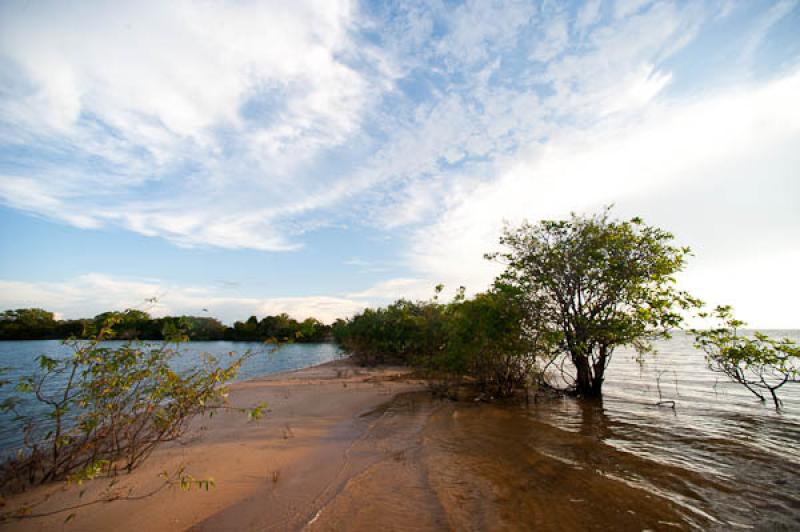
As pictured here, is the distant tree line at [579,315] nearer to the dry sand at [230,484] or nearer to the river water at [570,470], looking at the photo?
the river water at [570,470]

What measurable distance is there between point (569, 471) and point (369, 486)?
4443 mm

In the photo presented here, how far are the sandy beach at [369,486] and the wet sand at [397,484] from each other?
0.09ft

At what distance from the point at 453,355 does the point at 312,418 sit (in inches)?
278

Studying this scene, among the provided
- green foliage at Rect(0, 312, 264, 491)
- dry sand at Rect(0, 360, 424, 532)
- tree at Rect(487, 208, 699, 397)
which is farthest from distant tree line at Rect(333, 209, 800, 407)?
green foliage at Rect(0, 312, 264, 491)

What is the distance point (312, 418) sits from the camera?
12914 millimetres

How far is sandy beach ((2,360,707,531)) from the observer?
5.60 metres

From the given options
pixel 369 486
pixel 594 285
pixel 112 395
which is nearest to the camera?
pixel 112 395

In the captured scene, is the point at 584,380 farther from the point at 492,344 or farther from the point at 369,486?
the point at 369,486

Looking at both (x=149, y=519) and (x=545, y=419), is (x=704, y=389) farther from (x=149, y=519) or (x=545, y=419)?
(x=149, y=519)

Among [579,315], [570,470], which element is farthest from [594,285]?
[570,470]

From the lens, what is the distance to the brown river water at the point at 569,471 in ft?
19.0

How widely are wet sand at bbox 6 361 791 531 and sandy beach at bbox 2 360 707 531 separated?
0.03 meters

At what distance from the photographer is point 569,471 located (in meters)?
7.80

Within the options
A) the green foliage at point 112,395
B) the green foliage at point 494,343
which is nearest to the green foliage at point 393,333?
the green foliage at point 494,343
